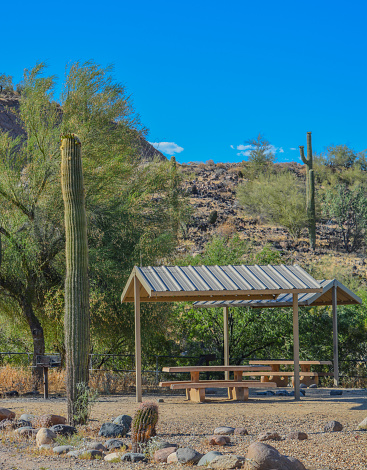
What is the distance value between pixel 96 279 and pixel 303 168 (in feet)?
143

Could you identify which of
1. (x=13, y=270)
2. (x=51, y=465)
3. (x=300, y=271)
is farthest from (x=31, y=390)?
(x=51, y=465)

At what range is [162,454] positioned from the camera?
A: 21.6 ft

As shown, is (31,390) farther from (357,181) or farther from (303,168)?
(303,168)

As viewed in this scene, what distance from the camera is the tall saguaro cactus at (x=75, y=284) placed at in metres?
9.05

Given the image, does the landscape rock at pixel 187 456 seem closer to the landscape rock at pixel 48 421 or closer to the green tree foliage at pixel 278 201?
the landscape rock at pixel 48 421

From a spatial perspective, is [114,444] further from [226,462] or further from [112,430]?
[226,462]

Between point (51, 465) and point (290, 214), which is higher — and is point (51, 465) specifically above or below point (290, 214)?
below

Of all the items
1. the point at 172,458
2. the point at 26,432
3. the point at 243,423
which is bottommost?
the point at 243,423

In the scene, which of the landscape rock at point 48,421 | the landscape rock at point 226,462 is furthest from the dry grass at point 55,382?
the landscape rock at point 226,462

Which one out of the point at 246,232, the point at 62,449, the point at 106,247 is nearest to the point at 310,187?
the point at 246,232

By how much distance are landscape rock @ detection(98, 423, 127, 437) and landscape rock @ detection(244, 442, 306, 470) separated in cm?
278

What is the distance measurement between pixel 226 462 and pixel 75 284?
4162mm

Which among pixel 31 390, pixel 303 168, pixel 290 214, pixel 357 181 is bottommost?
pixel 31 390

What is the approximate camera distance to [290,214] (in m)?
36.8
